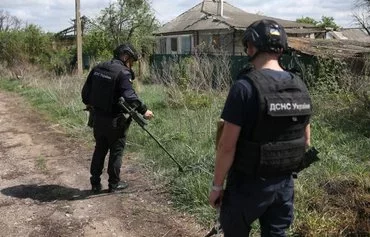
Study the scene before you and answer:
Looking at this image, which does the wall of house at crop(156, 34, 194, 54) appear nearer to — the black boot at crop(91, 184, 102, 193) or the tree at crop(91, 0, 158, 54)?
the tree at crop(91, 0, 158, 54)

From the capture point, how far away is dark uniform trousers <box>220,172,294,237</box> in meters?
2.67

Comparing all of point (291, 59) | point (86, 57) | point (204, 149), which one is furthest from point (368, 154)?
point (86, 57)

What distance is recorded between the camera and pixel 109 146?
537cm

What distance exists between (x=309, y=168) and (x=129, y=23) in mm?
22667

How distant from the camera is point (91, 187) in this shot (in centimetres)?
572

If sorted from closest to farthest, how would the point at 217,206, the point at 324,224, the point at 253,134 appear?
the point at 253,134
the point at 217,206
the point at 324,224

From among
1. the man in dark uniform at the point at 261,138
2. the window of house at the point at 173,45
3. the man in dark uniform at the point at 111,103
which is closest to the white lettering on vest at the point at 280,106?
the man in dark uniform at the point at 261,138

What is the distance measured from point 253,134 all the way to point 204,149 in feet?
12.6

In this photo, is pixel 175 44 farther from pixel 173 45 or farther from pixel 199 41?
pixel 199 41

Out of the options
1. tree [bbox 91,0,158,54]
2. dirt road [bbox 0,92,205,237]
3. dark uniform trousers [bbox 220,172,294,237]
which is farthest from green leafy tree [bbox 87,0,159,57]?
dark uniform trousers [bbox 220,172,294,237]

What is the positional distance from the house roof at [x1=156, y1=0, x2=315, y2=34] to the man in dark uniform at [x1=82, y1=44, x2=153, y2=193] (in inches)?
696

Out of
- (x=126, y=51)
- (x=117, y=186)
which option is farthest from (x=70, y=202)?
(x=126, y=51)

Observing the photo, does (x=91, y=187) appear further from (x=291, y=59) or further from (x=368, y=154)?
(x=291, y=59)

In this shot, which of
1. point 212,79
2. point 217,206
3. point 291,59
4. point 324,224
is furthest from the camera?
point 291,59
